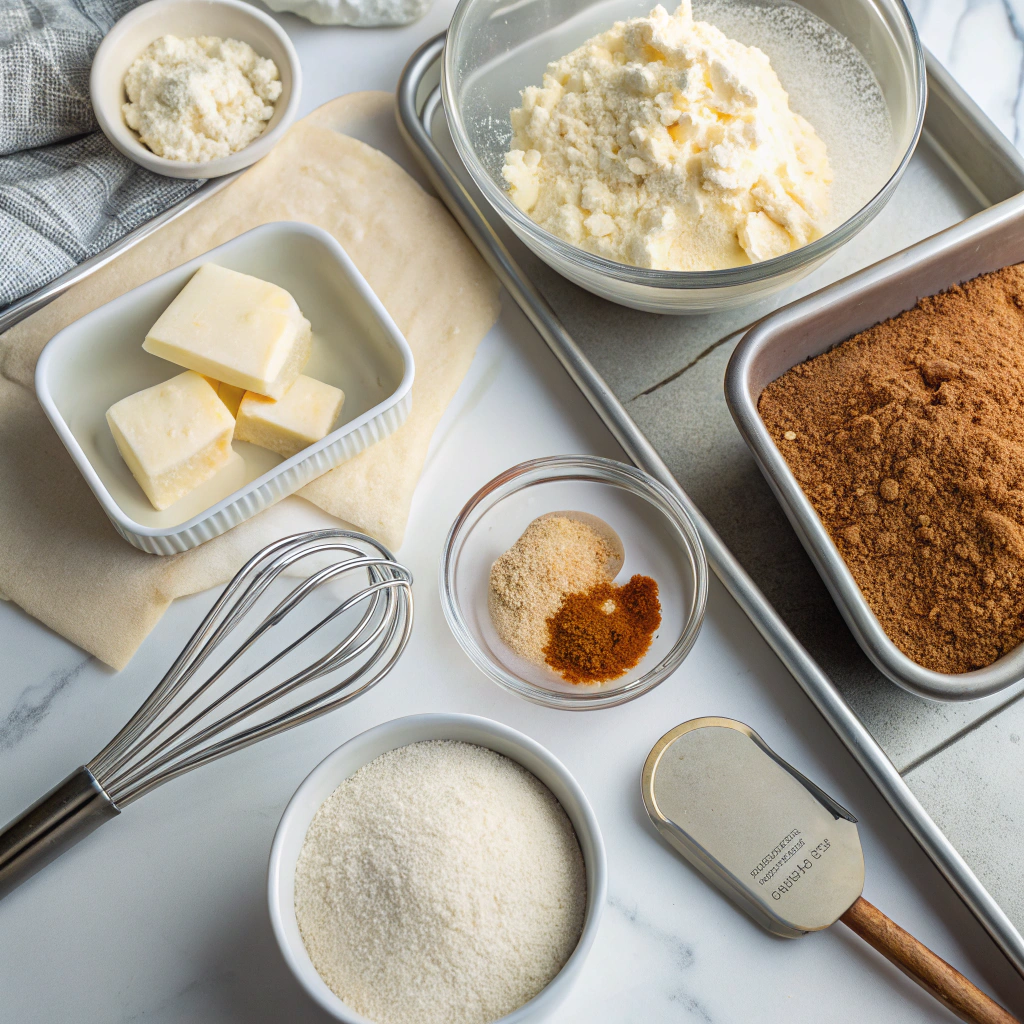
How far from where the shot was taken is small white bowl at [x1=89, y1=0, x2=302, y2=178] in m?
0.75

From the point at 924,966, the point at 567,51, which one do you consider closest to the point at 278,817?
the point at 924,966

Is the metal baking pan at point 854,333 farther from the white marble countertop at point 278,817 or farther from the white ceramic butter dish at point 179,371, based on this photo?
the white ceramic butter dish at point 179,371

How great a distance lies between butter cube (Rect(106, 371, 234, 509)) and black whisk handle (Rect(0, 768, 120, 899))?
0.21 meters

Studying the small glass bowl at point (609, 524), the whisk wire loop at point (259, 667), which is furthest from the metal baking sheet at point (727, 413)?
the whisk wire loop at point (259, 667)

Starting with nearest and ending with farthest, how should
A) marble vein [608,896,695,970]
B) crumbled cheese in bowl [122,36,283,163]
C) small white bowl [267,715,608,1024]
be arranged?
1. small white bowl [267,715,608,1024]
2. marble vein [608,896,695,970]
3. crumbled cheese in bowl [122,36,283,163]

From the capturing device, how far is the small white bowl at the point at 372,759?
0.54 m

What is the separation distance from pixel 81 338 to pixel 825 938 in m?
0.73

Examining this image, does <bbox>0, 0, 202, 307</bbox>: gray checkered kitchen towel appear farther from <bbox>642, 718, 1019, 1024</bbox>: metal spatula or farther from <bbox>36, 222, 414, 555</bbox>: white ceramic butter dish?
<bbox>642, 718, 1019, 1024</bbox>: metal spatula

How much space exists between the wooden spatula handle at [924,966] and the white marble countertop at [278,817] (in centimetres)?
3

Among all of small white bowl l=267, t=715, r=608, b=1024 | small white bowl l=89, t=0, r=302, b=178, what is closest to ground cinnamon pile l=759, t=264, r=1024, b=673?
small white bowl l=267, t=715, r=608, b=1024

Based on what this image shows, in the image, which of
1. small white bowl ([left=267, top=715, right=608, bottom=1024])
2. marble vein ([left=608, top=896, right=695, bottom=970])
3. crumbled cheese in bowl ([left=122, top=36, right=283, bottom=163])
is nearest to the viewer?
small white bowl ([left=267, top=715, right=608, bottom=1024])

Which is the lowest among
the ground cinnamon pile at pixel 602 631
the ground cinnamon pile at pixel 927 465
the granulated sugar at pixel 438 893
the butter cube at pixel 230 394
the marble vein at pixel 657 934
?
the marble vein at pixel 657 934

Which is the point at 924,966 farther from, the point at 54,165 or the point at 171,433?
the point at 54,165

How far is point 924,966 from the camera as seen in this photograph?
0.61 metres
